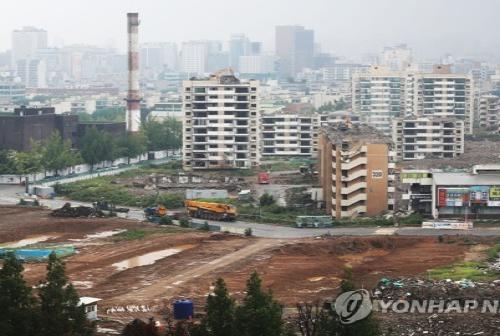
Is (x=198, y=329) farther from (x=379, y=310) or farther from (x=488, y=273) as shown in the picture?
(x=488, y=273)

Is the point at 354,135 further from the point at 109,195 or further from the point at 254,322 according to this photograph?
the point at 254,322

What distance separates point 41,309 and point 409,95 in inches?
1812

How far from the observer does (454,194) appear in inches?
1070

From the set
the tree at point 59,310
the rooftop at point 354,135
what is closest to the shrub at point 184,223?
the rooftop at point 354,135

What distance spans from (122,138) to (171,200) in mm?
14179

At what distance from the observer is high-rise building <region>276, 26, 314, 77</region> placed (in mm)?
135000

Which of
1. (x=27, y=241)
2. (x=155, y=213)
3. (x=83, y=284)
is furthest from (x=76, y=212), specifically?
(x=83, y=284)

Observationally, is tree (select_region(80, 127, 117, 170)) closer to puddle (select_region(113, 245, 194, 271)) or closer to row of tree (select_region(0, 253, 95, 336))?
puddle (select_region(113, 245, 194, 271))

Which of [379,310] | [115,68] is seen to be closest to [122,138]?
[379,310]

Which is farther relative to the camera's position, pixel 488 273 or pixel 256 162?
pixel 256 162

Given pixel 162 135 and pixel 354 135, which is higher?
pixel 354 135

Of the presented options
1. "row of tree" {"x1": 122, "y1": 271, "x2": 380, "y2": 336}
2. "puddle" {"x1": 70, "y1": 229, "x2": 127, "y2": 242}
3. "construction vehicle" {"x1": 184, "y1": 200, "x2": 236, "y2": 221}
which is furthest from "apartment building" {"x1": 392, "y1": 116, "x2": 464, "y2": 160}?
"row of tree" {"x1": 122, "y1": 271, "x2": 380, "y2": 336}

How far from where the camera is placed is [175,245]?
82.0 feet

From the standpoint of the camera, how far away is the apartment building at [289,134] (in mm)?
49000
